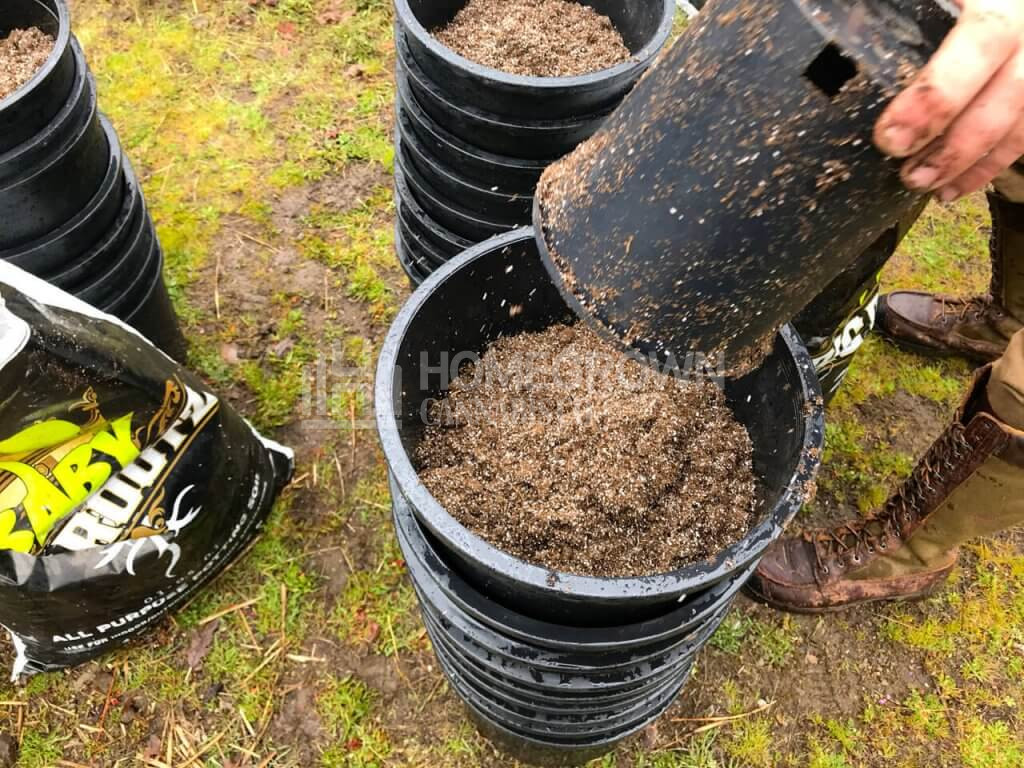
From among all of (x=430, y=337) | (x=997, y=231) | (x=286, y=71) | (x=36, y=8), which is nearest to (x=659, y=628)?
(x=430, y=337)

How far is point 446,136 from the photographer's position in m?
1.97

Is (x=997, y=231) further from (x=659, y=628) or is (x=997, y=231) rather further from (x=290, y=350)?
(x=290, y=350)

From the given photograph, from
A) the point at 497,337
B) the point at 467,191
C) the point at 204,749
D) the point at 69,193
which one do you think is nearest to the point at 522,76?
the point at 467,191

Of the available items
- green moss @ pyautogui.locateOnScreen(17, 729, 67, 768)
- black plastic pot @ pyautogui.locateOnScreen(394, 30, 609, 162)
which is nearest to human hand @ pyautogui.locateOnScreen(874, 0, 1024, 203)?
black plastic pot @ pyautogui.locateOnScreen(394, 30, 609, 162)

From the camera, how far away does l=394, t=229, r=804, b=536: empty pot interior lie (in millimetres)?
1490

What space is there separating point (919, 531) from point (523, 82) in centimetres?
174

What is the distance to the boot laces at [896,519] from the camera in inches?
78.0

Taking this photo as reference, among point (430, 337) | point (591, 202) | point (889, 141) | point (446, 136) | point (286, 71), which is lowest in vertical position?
point (286, 71)

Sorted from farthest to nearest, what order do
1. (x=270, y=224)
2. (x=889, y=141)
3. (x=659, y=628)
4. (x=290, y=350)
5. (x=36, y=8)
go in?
(x=270, y=224) → (x=290, y=350) → (x=36, y=8) → (x=659, y=628) → (x=889, y=141)

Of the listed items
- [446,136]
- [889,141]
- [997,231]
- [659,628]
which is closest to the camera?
[889,141]

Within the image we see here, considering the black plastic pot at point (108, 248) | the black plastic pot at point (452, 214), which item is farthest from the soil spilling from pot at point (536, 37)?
the black plastic pot at point (108, 248)

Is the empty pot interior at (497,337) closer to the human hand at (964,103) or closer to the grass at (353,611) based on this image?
the human hand at (964,103)

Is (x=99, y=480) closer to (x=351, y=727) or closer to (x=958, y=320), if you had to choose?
(x=351, y=727)

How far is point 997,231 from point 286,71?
10.6 ft
